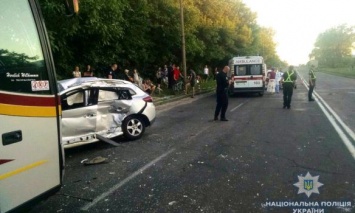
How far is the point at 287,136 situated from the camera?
8.41 metres

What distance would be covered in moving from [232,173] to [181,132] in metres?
3.96

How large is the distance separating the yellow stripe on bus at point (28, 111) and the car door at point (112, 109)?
A: 403cm

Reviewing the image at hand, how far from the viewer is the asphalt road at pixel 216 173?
172 inches

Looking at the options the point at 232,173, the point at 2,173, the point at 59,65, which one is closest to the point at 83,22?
the point at 59,65

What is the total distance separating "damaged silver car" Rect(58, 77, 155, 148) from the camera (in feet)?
23.2

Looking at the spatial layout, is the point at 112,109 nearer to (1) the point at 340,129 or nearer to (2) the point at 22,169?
(2) the point at 22,169

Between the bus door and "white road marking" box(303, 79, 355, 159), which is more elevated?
the bus door

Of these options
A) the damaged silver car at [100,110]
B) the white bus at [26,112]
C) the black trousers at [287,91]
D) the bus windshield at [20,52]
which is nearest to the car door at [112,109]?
the damaged silver car at [100,110]

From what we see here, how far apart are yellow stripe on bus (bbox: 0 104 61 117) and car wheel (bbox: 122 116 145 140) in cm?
465

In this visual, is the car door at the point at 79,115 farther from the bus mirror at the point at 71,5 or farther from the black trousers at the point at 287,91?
the black trousers at the point at 287,91

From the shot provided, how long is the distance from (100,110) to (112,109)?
0.40 m

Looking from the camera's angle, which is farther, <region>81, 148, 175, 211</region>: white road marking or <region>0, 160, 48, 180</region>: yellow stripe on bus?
<region>81, 148, 175, 211</region>: white road marking

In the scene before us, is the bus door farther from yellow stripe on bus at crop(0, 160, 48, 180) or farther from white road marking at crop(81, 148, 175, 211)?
white road marking at crop(81, 148, 175, 211)

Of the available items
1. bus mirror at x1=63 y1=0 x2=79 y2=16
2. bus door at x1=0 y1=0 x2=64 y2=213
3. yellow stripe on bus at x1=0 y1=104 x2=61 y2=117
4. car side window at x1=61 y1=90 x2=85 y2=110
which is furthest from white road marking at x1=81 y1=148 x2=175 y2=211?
bus mirror at x1=63 y1=0 x2=79 y2=16
